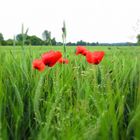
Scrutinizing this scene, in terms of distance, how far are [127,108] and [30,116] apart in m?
0.32

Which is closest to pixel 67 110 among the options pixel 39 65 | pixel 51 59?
pixel 51 59

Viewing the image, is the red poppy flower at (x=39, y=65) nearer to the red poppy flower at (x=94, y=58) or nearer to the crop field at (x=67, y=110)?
the crop field at (x=67, y=110)

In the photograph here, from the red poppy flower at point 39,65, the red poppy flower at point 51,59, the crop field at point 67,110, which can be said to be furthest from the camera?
the red poppy flower at point 39,65

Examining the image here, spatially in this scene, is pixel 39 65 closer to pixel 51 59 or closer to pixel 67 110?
pixel 51 59

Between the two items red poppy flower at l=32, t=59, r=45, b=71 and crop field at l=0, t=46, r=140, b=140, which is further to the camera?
red poppy flower at l=32, t=59, r=45, b=71

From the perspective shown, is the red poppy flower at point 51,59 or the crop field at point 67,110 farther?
the red poppy flower at point 51,59

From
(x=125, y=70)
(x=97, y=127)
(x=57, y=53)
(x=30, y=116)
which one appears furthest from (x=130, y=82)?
(x=97, y=127)

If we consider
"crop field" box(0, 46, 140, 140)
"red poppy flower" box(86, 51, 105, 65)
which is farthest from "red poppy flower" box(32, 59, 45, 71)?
"red poppy flower" box(86, 51, 105, 65)

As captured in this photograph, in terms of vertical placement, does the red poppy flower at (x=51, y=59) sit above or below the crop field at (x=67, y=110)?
above

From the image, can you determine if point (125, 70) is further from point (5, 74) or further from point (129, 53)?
point (129, 53)

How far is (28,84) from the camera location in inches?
50.6

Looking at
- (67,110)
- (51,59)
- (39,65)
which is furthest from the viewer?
(39,65)

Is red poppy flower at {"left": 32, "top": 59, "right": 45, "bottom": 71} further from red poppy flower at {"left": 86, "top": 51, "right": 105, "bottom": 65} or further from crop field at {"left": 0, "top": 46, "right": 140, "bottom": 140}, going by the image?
red poppy flower at {"left": 86, "top": 51, "right": 105, "bottom": 65}

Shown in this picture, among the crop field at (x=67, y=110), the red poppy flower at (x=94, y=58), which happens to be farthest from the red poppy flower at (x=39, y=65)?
the red poppy flower at (x=94, y=58)
